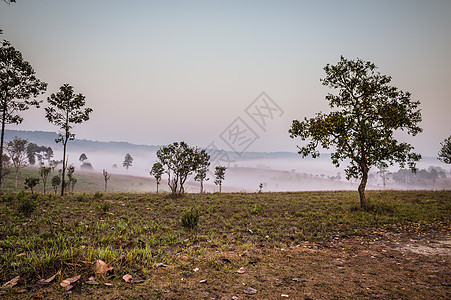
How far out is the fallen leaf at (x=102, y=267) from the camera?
4.50m

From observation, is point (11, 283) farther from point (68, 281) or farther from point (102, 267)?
point (102, 267)

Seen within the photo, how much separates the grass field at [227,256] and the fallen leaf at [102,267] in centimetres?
7

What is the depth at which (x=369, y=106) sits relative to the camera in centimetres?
1543

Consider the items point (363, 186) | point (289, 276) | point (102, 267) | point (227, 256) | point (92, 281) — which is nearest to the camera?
point (92, 281)

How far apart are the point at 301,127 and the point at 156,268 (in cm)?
1453

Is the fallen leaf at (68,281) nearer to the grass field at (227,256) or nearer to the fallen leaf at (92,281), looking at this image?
the grass field at (227,256)

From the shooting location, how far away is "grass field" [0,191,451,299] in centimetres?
413

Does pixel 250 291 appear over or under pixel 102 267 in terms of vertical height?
under

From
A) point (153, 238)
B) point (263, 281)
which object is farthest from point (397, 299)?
point (153, 238)

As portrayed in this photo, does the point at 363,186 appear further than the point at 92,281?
Yes

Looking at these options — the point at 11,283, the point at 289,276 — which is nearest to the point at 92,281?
the point at 11,283

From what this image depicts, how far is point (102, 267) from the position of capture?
15.1 ft

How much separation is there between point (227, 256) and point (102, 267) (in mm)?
3346

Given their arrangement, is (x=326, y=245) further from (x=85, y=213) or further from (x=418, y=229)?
(x=85, y=213)
